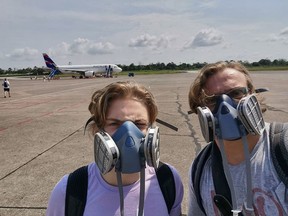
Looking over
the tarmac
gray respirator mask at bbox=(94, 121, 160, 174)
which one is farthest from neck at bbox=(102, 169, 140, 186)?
the tarmac

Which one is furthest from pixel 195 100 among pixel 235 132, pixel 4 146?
pixel 4 146

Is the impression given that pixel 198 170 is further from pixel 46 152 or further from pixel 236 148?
pixel 46 152

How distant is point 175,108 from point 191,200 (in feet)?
33.8

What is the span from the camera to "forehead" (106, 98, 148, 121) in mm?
1718

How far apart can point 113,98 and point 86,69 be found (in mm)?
64388

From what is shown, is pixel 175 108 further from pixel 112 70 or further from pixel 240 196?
pixel 112 70

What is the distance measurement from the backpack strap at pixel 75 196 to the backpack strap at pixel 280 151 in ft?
3.11

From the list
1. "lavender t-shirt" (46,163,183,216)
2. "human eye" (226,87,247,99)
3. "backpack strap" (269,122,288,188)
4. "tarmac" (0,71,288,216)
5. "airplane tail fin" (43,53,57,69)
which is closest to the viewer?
"backpack strap" (269,122,288,188)

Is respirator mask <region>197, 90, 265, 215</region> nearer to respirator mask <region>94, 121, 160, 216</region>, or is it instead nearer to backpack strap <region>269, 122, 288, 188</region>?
backpack strap <region>269, 122, 288, 188</region>

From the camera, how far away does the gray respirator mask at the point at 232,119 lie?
162cm

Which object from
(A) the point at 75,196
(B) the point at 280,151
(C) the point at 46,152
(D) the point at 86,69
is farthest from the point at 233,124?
(D) the point at 86,69

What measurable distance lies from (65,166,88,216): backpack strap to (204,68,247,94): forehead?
0.90 m

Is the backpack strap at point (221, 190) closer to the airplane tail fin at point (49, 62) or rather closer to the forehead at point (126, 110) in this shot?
the forehead at point (126, 110)

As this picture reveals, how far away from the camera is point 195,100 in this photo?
6.52ft
